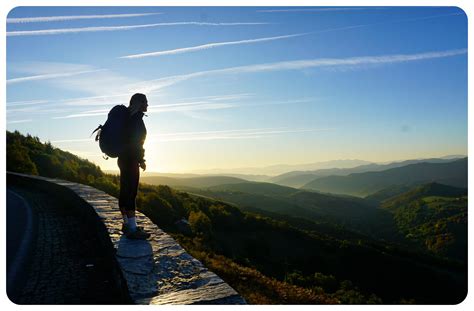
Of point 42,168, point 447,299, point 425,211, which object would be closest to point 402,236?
point 425,211

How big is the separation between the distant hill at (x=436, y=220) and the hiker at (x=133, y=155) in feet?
351

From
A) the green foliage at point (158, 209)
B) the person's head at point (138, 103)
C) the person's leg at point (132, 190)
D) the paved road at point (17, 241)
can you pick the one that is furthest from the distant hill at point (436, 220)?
the person's head at point (138, 103)

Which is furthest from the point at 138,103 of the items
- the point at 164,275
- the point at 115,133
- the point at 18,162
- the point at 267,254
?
the point at 267,254

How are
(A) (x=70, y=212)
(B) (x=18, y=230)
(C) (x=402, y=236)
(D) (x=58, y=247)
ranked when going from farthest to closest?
(C) (x=402, y=236) < (A) (x=70, y=212) < (B) (x=18, y=230) < (D) (x=58, y=247)

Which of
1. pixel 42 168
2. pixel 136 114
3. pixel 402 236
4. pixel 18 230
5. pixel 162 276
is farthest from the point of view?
pixel 402 236

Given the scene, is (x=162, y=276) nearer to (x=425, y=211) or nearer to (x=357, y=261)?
(x=357, y=261)

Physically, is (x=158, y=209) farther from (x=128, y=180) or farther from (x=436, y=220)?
(x=436, y=220)

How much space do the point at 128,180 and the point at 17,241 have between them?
2626mm

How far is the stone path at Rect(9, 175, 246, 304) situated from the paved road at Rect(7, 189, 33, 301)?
1.10m

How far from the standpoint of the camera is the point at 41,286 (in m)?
4.21

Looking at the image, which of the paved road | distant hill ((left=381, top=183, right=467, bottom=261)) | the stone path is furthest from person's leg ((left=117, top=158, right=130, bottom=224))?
distant hill ((left=381, top=183, right=467, bottom=261))

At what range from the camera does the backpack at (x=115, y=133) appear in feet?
15.4

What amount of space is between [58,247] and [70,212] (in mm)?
2953

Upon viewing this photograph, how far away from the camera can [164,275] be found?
3791 mm
